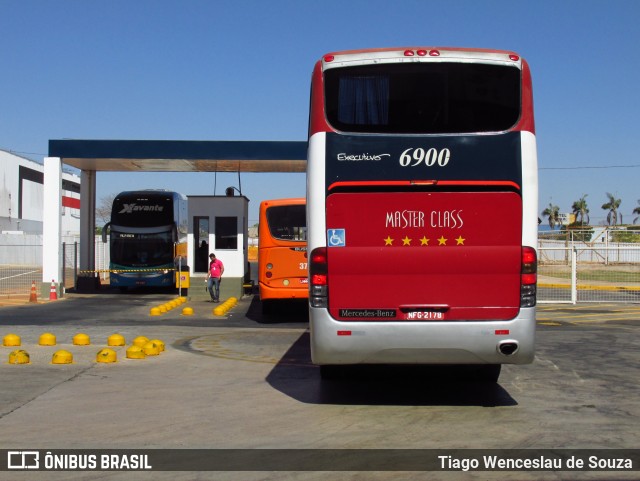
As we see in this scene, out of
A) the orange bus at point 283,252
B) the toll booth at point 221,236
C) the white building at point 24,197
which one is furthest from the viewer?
the white building at point 24,197

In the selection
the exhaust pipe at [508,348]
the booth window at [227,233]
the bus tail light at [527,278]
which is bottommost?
the exhaust pipe at [508,348]

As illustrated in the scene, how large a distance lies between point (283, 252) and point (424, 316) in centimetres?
1093

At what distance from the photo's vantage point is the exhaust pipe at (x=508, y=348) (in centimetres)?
820

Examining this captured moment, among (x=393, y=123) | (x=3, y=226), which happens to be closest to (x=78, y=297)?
(x=393, y=123)

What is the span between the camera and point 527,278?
824cm

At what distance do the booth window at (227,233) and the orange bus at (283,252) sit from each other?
6993mm

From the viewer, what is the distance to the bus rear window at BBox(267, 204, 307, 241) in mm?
19109

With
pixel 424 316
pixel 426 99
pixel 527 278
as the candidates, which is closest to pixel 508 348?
pixel 527 278

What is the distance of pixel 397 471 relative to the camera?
6277 mm

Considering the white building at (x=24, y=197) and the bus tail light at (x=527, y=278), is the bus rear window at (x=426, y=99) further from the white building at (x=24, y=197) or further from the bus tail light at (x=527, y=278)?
the white building at (x=24, y=197)

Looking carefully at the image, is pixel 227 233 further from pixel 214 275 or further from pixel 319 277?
pixel 319 277

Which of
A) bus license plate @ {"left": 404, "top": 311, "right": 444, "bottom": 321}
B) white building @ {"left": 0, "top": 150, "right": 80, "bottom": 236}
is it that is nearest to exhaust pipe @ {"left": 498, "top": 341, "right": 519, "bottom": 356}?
bus license plate @ {"left": 404, "top": 311, "right": 444, "bottom": 321}

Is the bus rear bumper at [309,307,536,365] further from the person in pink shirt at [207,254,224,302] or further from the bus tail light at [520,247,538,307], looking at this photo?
the person in pink shirt at [207,254,224,302]

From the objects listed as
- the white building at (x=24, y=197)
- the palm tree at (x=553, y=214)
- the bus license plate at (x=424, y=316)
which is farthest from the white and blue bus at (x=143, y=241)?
the palm tree at (x=553, y=214)
